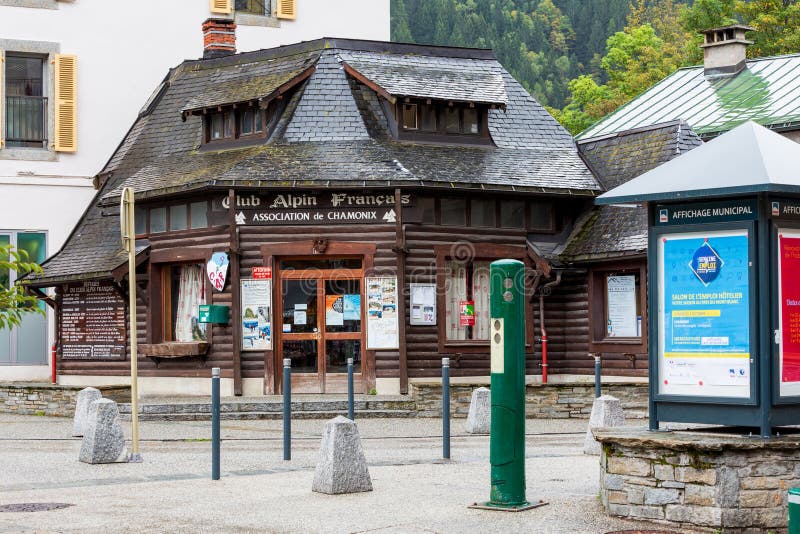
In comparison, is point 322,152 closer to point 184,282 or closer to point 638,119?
point 184,282

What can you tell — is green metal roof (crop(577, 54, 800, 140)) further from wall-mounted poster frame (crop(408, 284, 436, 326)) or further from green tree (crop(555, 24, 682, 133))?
green tree (crop(555, 24, 682, 133))

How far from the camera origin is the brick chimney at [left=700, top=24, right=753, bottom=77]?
122 ft

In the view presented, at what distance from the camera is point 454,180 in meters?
25.0

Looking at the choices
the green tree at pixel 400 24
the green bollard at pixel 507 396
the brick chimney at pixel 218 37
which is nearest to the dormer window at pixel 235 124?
the brick chimney at pixel 218 37

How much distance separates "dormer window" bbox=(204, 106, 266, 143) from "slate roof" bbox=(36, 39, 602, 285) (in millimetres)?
284

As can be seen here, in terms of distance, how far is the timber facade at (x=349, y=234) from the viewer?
25141mm

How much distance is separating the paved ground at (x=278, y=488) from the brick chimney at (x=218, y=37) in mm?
13986

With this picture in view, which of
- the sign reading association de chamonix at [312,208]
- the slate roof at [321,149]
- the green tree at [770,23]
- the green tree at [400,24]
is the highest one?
the green tree at [400,24]

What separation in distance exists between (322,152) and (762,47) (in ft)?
94.6

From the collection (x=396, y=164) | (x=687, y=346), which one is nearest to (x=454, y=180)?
(x=396, y=164)

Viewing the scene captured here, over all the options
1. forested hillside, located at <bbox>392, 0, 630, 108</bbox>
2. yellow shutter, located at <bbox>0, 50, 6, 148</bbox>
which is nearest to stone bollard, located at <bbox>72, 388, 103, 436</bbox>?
yellow shutter, located at <bbox>0, 50, 6, 148</bbox>

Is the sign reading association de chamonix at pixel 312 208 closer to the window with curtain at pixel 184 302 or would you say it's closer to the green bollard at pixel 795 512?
the window with curtain at pixel 184 302

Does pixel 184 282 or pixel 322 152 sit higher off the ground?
pixel 322 152

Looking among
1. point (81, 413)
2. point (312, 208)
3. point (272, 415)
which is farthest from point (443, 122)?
point (81, 413)
